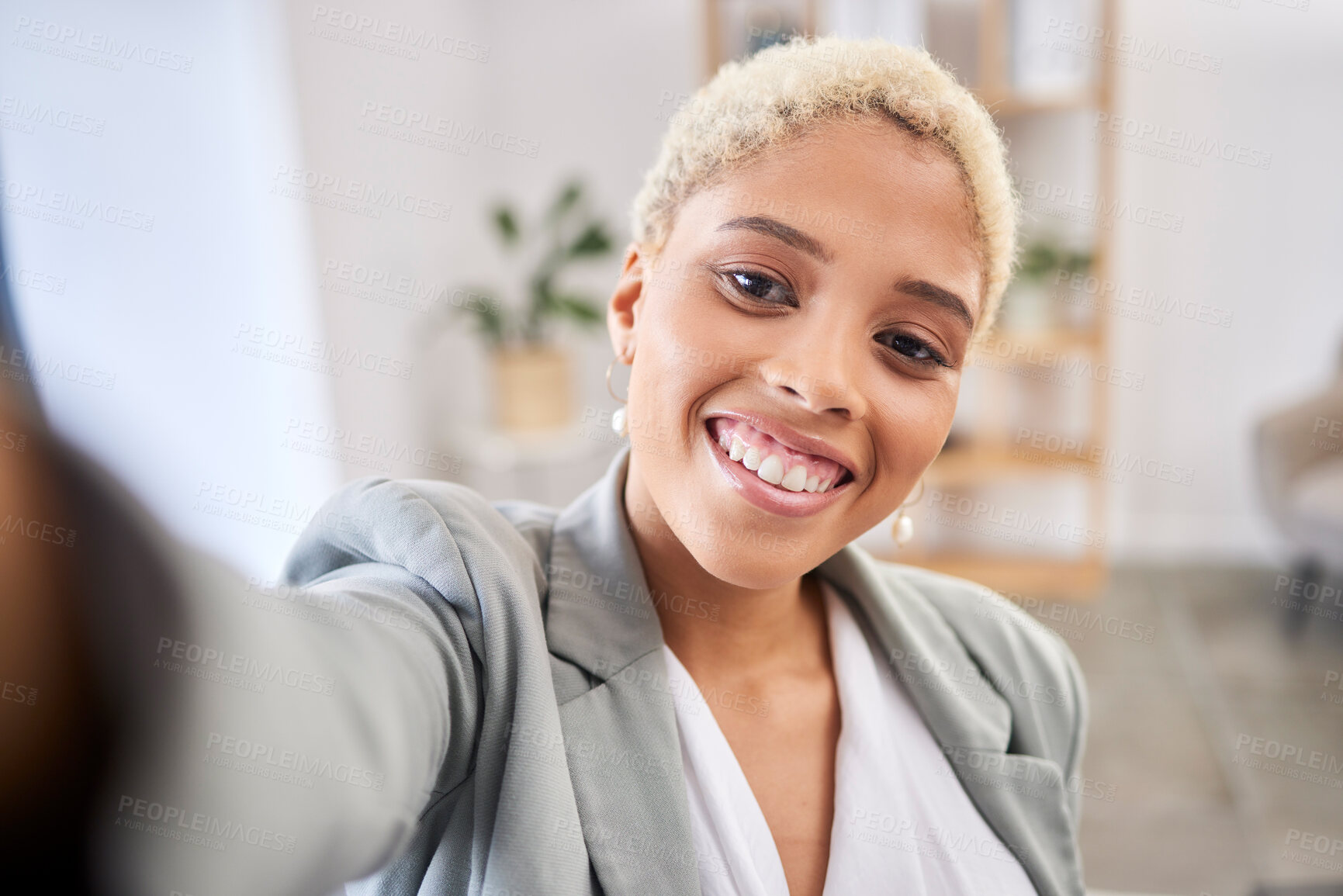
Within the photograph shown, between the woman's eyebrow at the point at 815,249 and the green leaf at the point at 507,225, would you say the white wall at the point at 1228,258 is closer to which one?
the green leaf at the point at 507,225

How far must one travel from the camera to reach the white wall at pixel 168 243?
1.63m

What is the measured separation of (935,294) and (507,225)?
95.2 inches

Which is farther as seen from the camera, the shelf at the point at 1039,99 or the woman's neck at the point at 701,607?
the shelf at the point at 1039,99

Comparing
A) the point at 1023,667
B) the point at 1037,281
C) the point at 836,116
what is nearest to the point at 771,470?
the point at 836,116

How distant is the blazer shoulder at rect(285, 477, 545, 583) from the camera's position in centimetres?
74

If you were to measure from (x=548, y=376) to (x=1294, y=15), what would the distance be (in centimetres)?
311

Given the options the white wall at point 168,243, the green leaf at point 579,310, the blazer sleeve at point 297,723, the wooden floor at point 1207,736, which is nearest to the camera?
the blazer sleeve at point 297,723

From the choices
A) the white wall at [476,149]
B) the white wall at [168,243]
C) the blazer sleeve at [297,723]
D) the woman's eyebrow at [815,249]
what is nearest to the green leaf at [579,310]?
the white wall at [476,149]

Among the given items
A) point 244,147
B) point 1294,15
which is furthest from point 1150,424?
point 244,147

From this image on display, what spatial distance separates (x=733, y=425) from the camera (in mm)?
841

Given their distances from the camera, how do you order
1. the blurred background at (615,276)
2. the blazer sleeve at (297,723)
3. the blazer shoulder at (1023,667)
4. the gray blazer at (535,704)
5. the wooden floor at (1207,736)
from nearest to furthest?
the blazer sleeve at (297,723)
the gray blazer at (535,704)
the blazer shoulder at (1023,667)
the blurred background at (615,276)
the wooden floor at (1207,736)

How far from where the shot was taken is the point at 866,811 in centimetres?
93

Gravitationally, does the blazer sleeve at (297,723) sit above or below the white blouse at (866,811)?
above

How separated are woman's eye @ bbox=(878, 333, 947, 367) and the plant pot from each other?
7.58 feet
